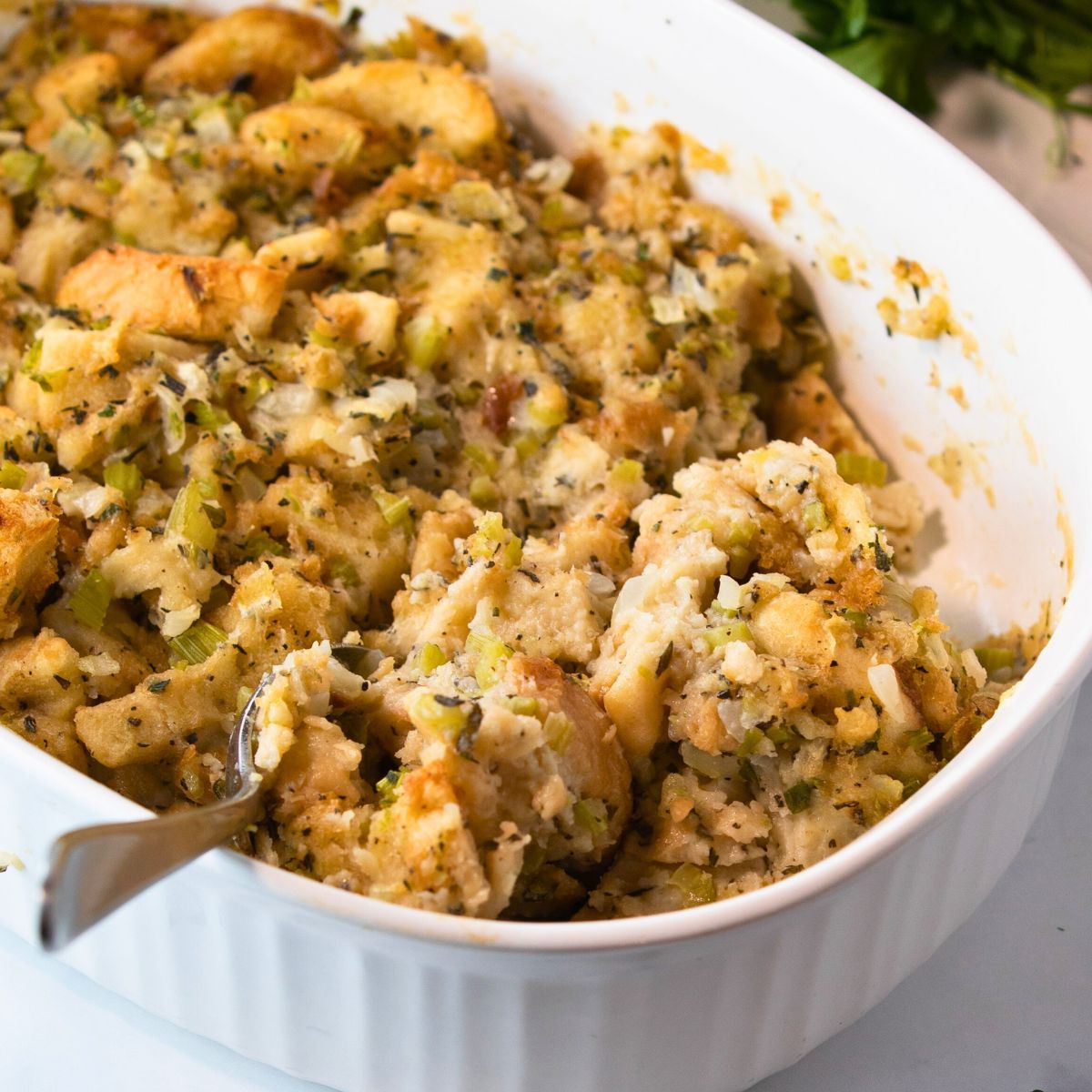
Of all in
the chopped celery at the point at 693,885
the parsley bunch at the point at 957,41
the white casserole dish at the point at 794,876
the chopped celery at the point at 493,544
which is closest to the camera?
the white casserole dish at the point at 794,876

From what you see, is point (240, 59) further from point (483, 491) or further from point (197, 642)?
point (197, 642)

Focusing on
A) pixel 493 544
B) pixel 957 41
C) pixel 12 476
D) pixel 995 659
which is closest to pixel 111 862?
pixel 493 544

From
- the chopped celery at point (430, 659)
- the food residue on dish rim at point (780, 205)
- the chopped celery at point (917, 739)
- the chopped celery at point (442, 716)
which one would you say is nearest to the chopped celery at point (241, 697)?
the chopped celery at point (430, 659)

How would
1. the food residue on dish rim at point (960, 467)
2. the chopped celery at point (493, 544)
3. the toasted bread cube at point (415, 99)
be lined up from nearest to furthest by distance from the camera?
1. the chopped celery at point (493, 544)
2. the food residue on dish rim at point (960, 467)
3. the toasted bread cube at point (415, 99)

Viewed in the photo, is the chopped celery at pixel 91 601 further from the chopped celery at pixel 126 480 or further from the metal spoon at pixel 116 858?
the metal spoon at pixel 116 858

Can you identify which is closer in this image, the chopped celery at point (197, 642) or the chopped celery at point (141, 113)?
the chopped celery at point (197, 642)

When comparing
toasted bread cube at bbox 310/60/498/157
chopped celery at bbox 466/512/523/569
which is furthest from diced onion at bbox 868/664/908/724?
toasted bread cube at bbox 310/60/498/157

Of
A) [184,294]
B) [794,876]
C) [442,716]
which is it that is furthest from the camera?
[184,294]
